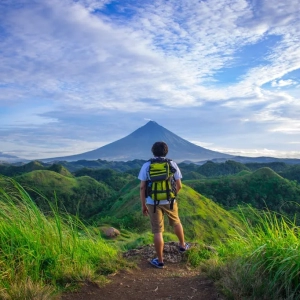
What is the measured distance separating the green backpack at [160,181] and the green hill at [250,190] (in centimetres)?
4350

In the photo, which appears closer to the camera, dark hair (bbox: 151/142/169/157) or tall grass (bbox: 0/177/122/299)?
tall grass (bbox: 0/177/122/299)

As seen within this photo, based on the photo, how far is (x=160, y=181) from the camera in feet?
16.6

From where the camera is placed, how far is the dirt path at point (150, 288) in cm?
377

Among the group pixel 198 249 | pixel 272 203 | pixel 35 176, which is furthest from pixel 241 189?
pixel 198 249

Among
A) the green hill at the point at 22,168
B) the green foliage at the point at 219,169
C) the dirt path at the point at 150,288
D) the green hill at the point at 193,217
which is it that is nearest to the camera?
the dirt path at the point at 150,288

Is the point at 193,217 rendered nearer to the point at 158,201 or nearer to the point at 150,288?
the point at 158,201

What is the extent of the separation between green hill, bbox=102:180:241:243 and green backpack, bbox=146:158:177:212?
1531 cm

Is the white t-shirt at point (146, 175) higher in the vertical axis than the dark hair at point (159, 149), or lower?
lower

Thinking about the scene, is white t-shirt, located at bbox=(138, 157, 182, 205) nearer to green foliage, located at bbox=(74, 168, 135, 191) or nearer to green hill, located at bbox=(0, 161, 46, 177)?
green foliage, located at bbox=(74, 168, 135, 191)

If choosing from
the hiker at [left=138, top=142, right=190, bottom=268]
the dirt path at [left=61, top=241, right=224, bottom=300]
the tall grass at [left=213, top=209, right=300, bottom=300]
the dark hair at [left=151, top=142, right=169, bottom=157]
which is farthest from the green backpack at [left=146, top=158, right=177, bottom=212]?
the tall grass at [left=213, top=209, right=300, bottom=300]

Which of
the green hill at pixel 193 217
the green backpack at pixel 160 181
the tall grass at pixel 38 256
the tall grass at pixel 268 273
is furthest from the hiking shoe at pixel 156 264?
the green hill at pixel 193 217

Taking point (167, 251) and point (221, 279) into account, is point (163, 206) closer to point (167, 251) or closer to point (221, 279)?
point (167, 251)

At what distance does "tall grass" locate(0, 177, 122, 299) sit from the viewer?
11.2ft

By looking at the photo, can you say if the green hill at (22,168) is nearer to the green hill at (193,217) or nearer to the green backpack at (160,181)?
the green hill at (193,217)
